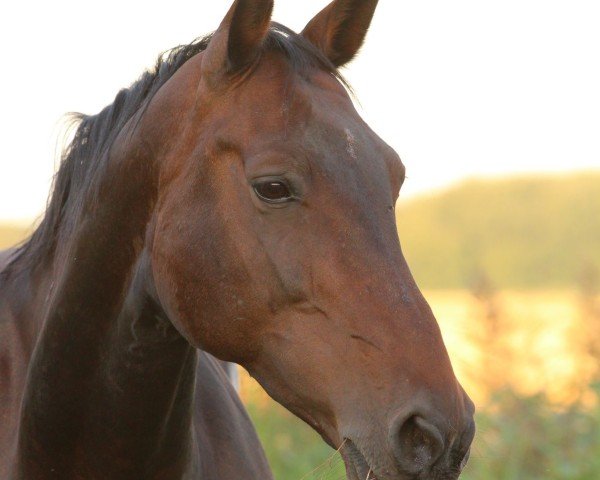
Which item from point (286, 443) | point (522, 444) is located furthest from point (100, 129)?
point (286, 443)

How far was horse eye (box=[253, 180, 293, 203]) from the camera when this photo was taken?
234 centimetres

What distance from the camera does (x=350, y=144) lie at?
2.37 m

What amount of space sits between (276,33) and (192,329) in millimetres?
845

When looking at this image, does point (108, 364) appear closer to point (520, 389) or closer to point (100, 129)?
point (100, 129)

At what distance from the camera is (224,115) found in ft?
8.24

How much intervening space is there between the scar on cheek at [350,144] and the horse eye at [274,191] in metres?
0.18

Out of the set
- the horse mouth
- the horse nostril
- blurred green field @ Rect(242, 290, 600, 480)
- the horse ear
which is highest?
the horse ear

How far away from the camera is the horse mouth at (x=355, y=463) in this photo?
217 centimetres

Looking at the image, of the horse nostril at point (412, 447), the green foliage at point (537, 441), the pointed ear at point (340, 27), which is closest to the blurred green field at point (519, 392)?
the green foliage at point (537, 441)

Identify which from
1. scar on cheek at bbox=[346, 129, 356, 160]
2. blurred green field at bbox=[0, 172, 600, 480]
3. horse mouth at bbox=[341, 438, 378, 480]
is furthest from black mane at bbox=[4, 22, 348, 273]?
blurred green field at bbox=[0, 172, 600, 480]

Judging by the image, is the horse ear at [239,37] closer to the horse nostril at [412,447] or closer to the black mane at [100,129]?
the black mane at [100,129]

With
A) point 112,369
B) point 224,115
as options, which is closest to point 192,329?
point 112,369

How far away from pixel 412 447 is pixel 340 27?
133 cm

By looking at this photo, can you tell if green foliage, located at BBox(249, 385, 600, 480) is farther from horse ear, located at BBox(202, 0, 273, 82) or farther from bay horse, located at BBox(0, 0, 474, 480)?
horse ear, located at BBox(202, 0, 273, 82)
